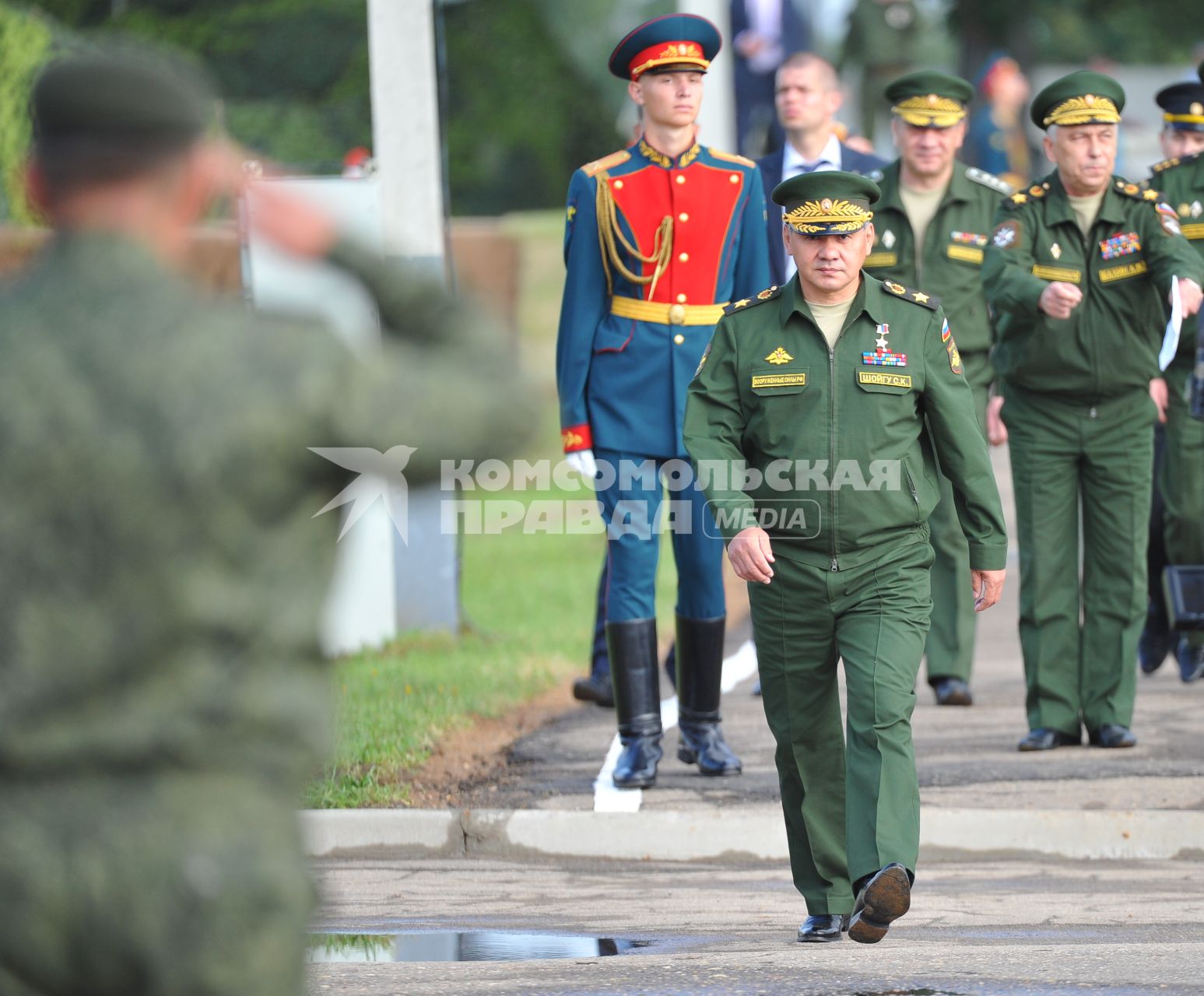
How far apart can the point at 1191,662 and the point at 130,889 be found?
23.9 ft

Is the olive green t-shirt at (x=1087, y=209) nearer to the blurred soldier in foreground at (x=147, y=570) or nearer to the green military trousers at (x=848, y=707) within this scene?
the green military trousers at (x=848, y=707)

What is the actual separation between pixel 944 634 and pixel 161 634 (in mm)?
6424

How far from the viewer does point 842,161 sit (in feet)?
29.8

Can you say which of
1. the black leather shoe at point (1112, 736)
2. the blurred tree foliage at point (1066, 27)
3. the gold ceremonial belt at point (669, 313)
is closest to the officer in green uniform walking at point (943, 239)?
the black leather shoe at point (1112, 736)

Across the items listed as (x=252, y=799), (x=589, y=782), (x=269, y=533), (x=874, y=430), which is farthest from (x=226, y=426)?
(x=589, y=782)

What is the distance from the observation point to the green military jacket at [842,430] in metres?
5.64

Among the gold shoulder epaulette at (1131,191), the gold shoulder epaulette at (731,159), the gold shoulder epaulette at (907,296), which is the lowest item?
the gold shoulder epaulette at (907,296)

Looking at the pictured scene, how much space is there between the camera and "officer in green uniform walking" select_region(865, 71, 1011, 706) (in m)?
8.57

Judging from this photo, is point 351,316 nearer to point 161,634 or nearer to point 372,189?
point 372,189

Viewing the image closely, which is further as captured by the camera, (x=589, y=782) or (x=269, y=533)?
(x=589, y=782)

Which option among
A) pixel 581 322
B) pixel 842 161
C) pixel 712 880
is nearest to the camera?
pixel 712 880

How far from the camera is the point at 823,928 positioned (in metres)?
5.76

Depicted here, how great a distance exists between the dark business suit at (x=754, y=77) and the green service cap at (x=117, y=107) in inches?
536

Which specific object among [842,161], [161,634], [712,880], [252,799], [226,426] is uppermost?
[842,161]
